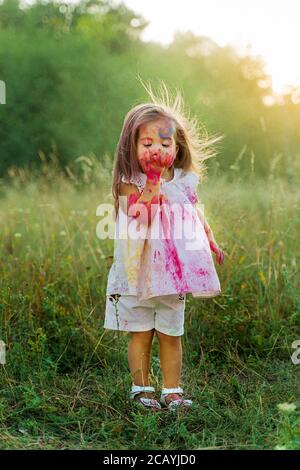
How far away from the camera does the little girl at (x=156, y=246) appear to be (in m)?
2.98

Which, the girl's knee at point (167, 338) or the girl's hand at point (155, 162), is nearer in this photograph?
the girl's hand at point (155, 162)

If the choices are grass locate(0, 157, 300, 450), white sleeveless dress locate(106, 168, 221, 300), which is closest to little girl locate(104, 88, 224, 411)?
white sleeveless dress locate(106, 168, 221, 300)

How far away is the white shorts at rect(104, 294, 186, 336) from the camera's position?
311 centimetres

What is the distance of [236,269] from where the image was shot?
4113 mm

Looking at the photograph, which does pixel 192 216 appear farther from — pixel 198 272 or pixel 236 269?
pixel 236 269

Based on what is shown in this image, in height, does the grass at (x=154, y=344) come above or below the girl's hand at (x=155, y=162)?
below

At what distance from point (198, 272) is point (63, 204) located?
2966 mm

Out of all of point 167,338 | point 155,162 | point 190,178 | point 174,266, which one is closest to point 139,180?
point 155,162

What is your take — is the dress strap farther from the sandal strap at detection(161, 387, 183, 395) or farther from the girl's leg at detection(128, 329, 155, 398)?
the sandal strap at detection(161, 387, 183, 395)

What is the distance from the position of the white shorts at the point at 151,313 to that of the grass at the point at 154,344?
294 millimetres

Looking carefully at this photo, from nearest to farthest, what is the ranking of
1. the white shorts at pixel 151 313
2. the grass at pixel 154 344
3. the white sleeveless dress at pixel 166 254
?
the grass at pixel 154 344
the white sleeveless dress at pixel 166 254
the white shorts at pixel 151 313

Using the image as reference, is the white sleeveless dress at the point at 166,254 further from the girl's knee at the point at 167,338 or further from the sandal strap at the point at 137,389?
the sandal strap at the point at 137,389

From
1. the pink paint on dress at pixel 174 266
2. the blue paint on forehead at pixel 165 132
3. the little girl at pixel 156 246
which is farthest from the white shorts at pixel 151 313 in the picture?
the blue paint on forehead at pixel 165 132
